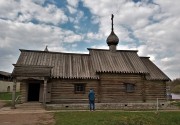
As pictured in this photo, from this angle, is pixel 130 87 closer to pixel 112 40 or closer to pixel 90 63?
pixel 90 63

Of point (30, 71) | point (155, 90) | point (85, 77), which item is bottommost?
point (155, 90)

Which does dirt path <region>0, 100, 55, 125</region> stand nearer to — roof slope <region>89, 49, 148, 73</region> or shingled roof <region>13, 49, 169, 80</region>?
shingled roof <region>13, 49, 169, 80</region>

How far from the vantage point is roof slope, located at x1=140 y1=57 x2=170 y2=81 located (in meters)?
24.2

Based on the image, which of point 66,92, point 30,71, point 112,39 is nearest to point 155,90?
point 112,39

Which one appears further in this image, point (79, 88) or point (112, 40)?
point (112, 40)

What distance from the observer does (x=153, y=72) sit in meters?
25.2

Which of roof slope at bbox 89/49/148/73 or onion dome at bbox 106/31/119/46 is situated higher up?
onion dome at bbox 106/31/119/46

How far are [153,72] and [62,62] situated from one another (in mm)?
10389

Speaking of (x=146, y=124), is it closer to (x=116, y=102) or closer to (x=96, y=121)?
(x=96, y=121)

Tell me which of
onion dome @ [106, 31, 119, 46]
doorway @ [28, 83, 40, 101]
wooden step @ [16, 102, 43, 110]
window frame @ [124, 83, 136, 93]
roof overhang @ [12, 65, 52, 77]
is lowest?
wooden step @ [16, 102, 43, 110]

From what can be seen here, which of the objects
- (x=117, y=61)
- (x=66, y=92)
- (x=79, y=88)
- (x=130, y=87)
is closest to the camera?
(x=66, y=92)

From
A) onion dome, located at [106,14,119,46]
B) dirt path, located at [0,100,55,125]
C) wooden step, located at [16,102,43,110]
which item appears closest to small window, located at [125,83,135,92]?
onion dome, located at [106,14,119,46]

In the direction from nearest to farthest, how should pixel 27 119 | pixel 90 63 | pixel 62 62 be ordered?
pixel 27 119, pixel 62 62, pixel 90 63

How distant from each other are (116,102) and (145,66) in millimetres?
6059
